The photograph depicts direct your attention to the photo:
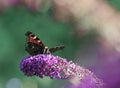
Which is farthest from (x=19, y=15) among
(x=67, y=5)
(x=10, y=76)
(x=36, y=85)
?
(x=36, y=85)

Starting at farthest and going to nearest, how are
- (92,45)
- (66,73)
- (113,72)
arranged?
(92,45) → (113,72) → (66,73)

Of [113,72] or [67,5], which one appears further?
[67,5]

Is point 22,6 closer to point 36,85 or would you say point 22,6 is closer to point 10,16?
point 10,16

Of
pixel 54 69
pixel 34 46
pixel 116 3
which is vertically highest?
pixel 116 3

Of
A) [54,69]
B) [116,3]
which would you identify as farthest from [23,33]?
[54,69]

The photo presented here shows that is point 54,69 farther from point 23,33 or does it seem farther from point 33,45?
point 23,33

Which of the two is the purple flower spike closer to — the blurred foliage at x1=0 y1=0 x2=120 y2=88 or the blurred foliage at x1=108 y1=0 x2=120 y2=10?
the blurred foliage at x1=0 y1=0 x2=120 y2=88

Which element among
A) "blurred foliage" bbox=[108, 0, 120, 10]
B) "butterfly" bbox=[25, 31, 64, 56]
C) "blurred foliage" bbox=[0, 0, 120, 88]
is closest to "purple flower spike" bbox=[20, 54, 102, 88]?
"butterfly" bbox=[25, 31, 64, 56]
